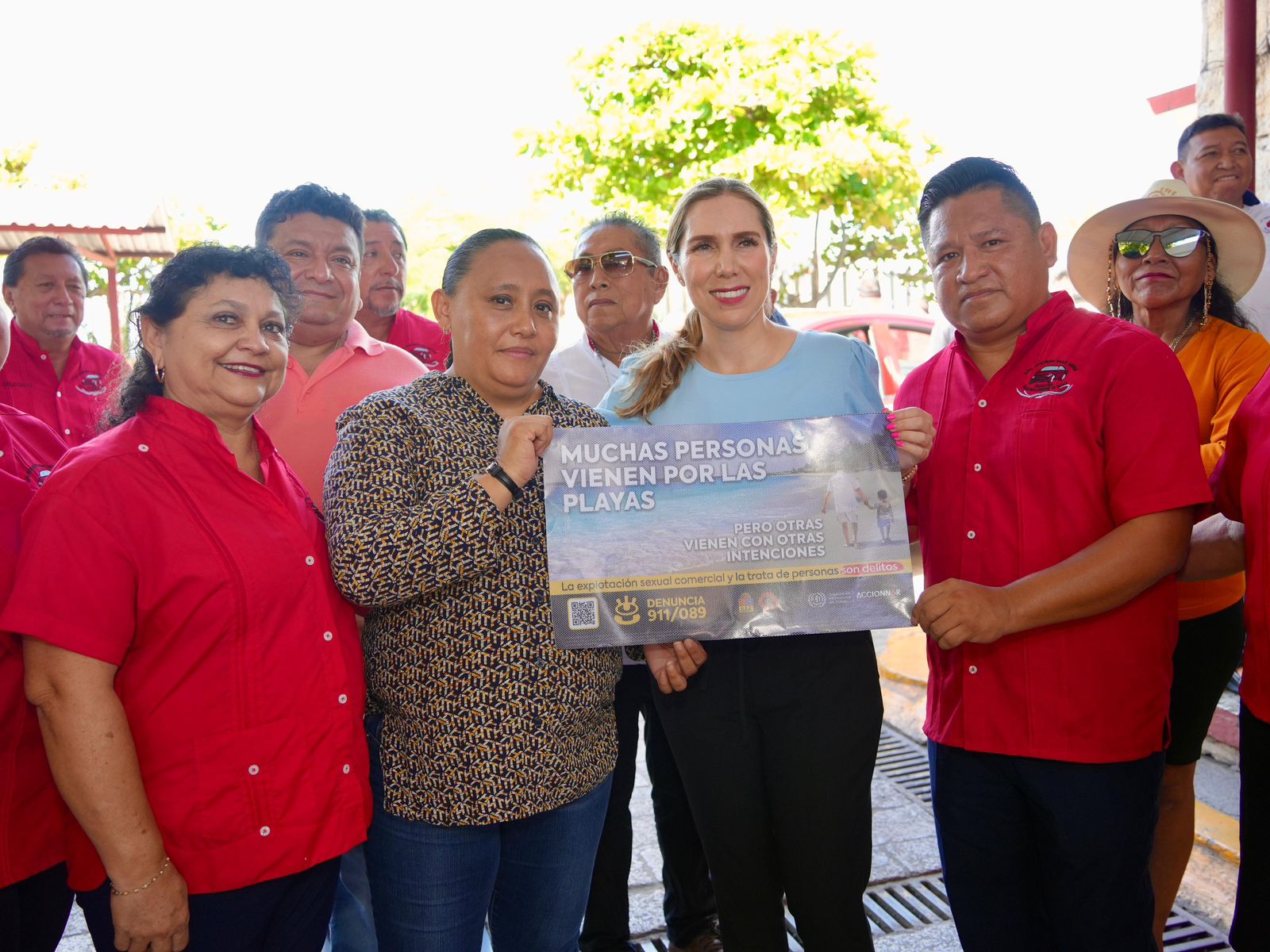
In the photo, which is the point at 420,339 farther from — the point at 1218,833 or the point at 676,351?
the point at 1218,833

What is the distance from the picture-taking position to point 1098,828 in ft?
7.49

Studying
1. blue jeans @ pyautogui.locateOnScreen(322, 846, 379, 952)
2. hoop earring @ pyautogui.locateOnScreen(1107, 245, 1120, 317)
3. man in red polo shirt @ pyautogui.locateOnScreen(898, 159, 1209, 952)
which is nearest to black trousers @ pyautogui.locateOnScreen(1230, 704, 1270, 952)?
man in red polo shirt @ pyautogui.locateOnScreen(898, 159, 1209, 952)

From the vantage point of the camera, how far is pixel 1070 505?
233 centimetres

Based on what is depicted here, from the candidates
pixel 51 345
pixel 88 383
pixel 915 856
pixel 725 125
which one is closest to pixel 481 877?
pixel 915 856

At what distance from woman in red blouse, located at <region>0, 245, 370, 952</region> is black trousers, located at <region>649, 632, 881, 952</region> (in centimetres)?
89

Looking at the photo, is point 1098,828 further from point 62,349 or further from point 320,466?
point 62,349

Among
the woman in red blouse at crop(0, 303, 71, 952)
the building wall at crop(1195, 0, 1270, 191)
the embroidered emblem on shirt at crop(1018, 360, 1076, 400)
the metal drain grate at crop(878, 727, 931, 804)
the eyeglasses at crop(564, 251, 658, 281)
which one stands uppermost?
the building wall at crop(1195, 0, 1270, 191)

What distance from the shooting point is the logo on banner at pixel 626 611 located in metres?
2.32

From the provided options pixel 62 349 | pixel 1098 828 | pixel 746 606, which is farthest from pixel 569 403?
pixel 62 349

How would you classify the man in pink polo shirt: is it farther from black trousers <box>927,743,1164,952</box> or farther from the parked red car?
the parked red car

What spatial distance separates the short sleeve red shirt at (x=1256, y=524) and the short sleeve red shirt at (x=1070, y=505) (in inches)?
5.8

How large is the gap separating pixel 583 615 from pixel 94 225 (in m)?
14.0

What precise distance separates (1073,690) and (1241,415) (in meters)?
0.83

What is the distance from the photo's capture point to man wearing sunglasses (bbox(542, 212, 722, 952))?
11.0 feet
